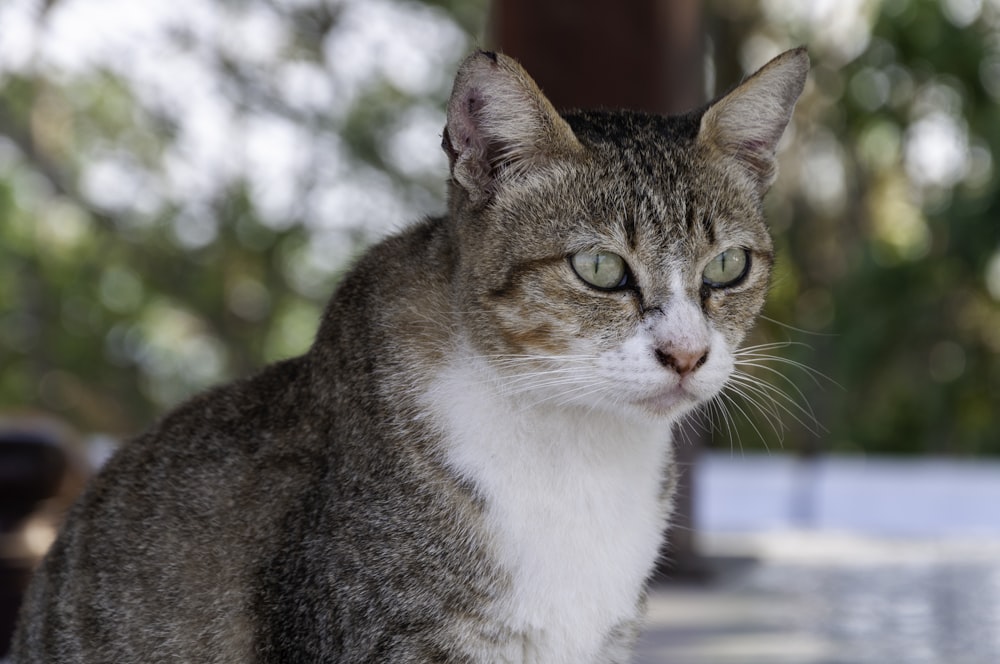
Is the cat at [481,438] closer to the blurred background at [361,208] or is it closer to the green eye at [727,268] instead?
the green eye at [727,268]

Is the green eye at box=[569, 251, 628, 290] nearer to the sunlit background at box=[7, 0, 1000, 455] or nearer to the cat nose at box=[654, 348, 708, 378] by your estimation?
the cat nose at box=[654, 348, 708, 378]

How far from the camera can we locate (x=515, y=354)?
217cm

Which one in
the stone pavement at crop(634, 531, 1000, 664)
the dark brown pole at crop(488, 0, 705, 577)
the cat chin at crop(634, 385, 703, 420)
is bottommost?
the stone pavement at crop(634, 531, 1000, 664)

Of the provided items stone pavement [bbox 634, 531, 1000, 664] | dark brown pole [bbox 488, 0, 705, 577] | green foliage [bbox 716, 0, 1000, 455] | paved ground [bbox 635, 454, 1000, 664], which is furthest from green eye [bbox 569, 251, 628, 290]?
green foliage [bbox 716, 0, 1000, 455]

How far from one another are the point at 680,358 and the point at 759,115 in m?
0.62

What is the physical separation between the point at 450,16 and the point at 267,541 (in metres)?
8.32

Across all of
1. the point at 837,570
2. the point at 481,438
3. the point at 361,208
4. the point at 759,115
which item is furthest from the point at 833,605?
the point at 361,208

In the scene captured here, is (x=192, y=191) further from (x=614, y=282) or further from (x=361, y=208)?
(x=614, y=282)

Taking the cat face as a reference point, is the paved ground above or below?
below

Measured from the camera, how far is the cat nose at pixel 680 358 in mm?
2059

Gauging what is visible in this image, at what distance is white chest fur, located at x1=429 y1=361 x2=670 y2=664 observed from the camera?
2148mm

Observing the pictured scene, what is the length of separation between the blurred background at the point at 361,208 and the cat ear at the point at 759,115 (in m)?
6.58

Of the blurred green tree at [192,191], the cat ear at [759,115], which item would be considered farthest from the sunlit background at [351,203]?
the cat ear at [759,115]

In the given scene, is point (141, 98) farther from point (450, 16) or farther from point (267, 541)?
point (267, 541)
